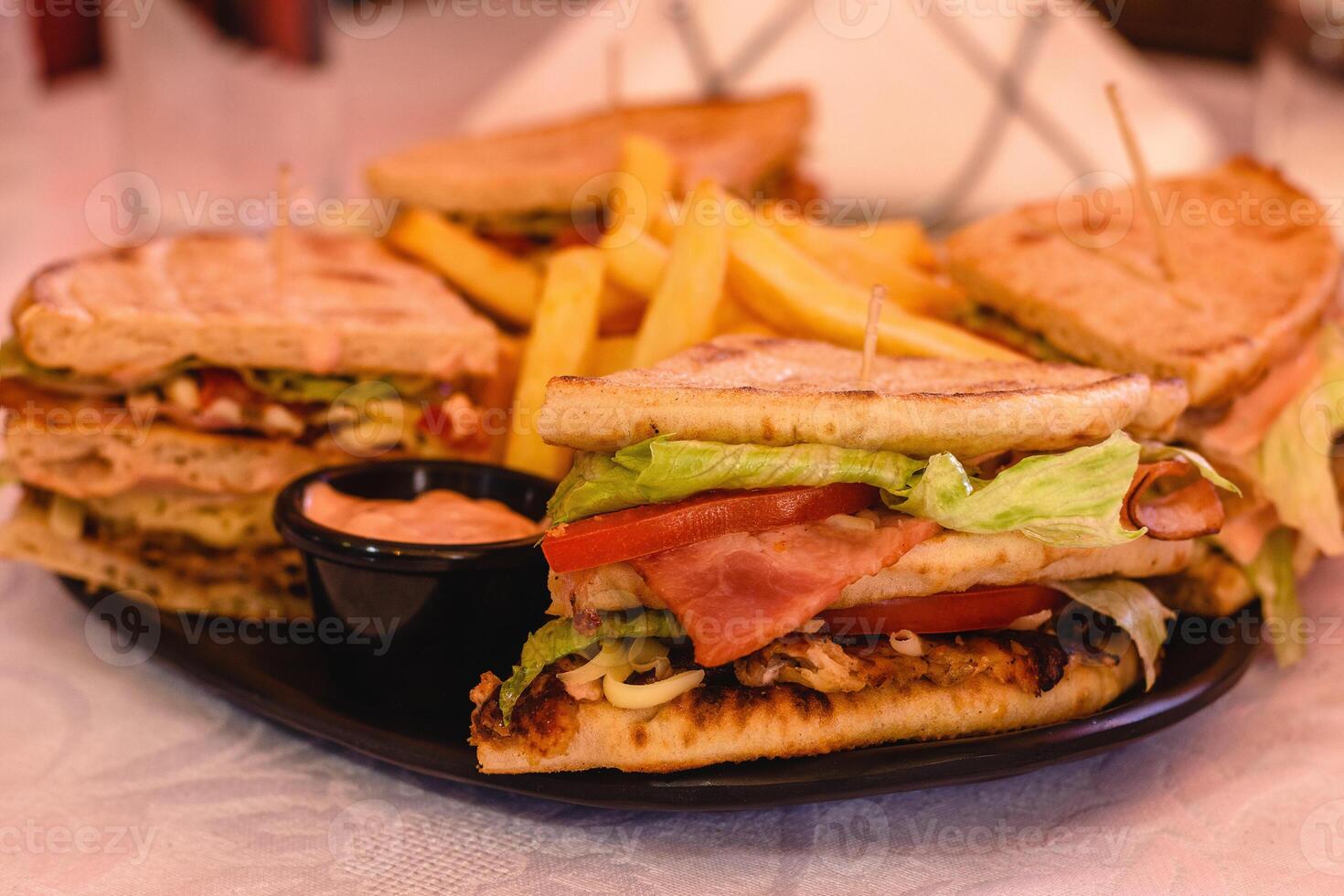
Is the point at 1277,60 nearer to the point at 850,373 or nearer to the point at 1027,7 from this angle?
the point at 1027,7

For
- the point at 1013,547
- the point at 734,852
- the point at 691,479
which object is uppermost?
the point at 691,479

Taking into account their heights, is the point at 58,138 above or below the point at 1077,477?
below

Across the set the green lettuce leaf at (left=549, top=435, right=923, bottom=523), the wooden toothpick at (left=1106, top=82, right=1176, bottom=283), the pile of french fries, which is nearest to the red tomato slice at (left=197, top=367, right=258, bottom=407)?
the pile of french fries

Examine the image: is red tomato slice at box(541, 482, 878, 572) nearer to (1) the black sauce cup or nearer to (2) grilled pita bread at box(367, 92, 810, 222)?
(1) the black sauce cup

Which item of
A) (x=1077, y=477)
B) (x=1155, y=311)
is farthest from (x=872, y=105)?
(x=1077, y=477)

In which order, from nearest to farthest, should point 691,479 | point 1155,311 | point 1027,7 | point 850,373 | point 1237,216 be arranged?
point 691,479, point 850,373, point 1155,311, point 1237,216, point 1027,7

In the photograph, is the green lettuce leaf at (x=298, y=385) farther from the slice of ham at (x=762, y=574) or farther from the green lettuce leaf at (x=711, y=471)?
the slice of ham at (x=762, y=574)

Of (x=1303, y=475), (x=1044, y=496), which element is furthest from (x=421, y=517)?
(x=1303, y=475)
